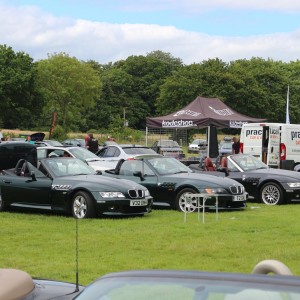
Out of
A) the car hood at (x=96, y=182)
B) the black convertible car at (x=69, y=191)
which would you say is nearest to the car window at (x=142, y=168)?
the black convertible car at (x=69, y=191)

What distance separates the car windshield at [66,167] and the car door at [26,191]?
1.27ft

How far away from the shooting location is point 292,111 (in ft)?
286

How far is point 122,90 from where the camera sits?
106m

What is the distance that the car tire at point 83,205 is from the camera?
48.7ft

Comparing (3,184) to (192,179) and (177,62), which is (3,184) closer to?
(192,179)

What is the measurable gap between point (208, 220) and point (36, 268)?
20.2 ft

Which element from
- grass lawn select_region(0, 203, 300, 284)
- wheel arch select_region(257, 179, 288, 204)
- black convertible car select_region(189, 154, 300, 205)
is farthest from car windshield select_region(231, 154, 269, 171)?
grass lawn select_region(0, 203, 300, 284)

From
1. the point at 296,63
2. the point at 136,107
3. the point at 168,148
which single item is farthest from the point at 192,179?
the point at 296,63

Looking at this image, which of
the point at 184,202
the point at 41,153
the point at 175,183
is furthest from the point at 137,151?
the point at 184,202

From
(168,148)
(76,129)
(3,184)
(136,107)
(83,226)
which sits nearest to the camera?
(83,226)

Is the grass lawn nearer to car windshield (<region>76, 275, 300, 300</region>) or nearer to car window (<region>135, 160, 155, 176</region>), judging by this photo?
car window (<region>135, 160, 155, 176</region>)

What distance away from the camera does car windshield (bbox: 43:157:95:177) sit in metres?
15.9

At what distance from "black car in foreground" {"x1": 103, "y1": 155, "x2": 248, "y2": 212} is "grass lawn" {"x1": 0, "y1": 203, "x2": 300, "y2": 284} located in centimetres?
68

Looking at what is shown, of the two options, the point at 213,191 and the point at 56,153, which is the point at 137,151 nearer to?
the point at 56,153
